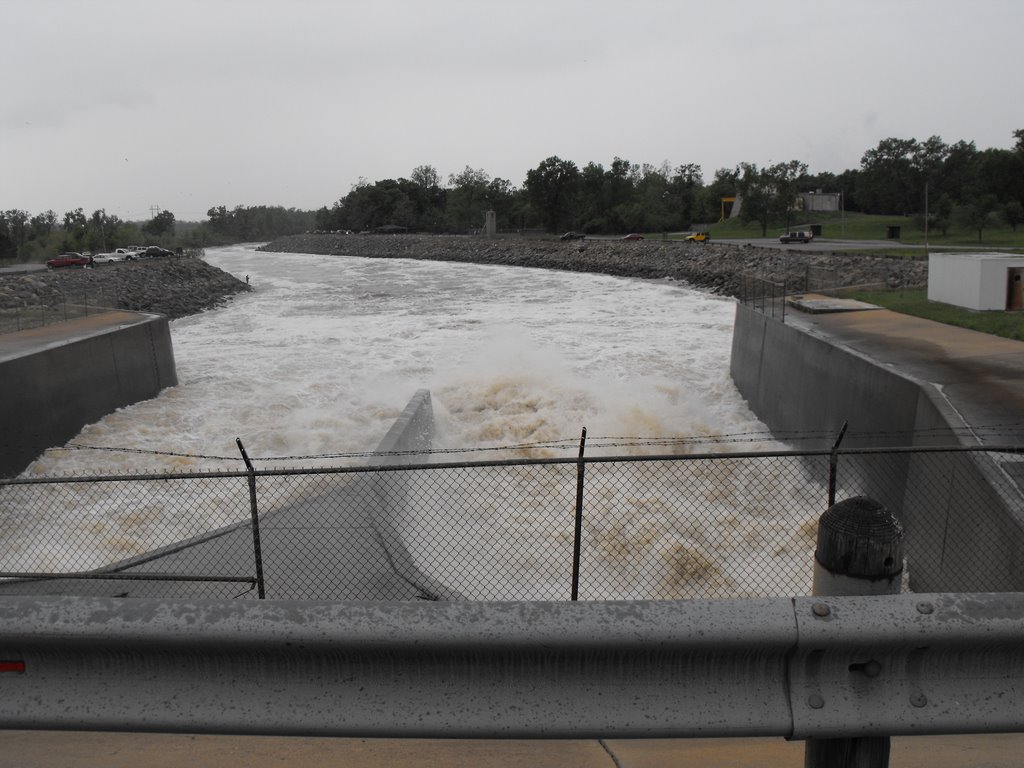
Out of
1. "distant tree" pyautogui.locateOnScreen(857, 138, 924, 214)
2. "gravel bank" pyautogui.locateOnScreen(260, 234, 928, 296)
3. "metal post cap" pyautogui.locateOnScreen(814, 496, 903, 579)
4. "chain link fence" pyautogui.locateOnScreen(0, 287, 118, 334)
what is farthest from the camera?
"distant tree" pyautogui.locateOnScreen(857, 138, 924, 214)

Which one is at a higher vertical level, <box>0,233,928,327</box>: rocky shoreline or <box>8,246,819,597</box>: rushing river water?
<box>0,233,928,327</box>: rocky shoreline

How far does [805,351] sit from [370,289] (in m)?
45.9

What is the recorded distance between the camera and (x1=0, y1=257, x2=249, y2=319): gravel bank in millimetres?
39000

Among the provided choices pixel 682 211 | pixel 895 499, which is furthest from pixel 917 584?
pixel 682 211

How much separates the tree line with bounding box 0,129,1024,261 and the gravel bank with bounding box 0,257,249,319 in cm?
2919

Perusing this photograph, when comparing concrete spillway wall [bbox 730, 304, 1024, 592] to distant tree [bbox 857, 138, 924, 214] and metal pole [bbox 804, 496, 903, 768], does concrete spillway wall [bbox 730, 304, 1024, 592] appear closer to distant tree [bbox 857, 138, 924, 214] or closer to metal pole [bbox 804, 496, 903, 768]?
metal pole [bbox 804, 496, 903, 768]

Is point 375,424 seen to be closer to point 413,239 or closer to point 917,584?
point 917,584

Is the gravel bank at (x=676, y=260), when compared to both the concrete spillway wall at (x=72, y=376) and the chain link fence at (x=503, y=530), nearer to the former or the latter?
the chain link fence at (x=503, y=530)

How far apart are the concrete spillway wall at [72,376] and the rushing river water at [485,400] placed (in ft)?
1.45

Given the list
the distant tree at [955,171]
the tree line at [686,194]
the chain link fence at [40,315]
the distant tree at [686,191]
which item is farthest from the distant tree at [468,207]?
the chain link fence at [40,315]

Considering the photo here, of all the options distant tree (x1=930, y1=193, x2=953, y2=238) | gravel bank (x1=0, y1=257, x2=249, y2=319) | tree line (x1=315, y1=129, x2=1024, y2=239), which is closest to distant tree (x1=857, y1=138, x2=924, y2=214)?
tree line (x1=315, y1=129, x2=1024, y2=239)

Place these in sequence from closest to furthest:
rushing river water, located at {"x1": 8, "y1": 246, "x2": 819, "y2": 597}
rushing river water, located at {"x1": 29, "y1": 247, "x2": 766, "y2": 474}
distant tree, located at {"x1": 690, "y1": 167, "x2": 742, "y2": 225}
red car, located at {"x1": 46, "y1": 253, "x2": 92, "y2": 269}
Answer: rushing river water, located at {"x1": 8, "y1": 246, "x2": 819, "y2": 597}, rushing river water, located at {"x1": 29, "y1": 247, "x2": 766, "y2": 474}, red car, located at {"x1": 46, "y1": 253, "x2": 92, "y2": 269}, distant tree, located at {"x1": 690, "y1": 167, "x2": 742, "y2": 225}

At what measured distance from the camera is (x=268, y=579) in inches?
332

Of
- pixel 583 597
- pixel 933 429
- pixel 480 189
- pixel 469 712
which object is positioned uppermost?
pixel 480 189
